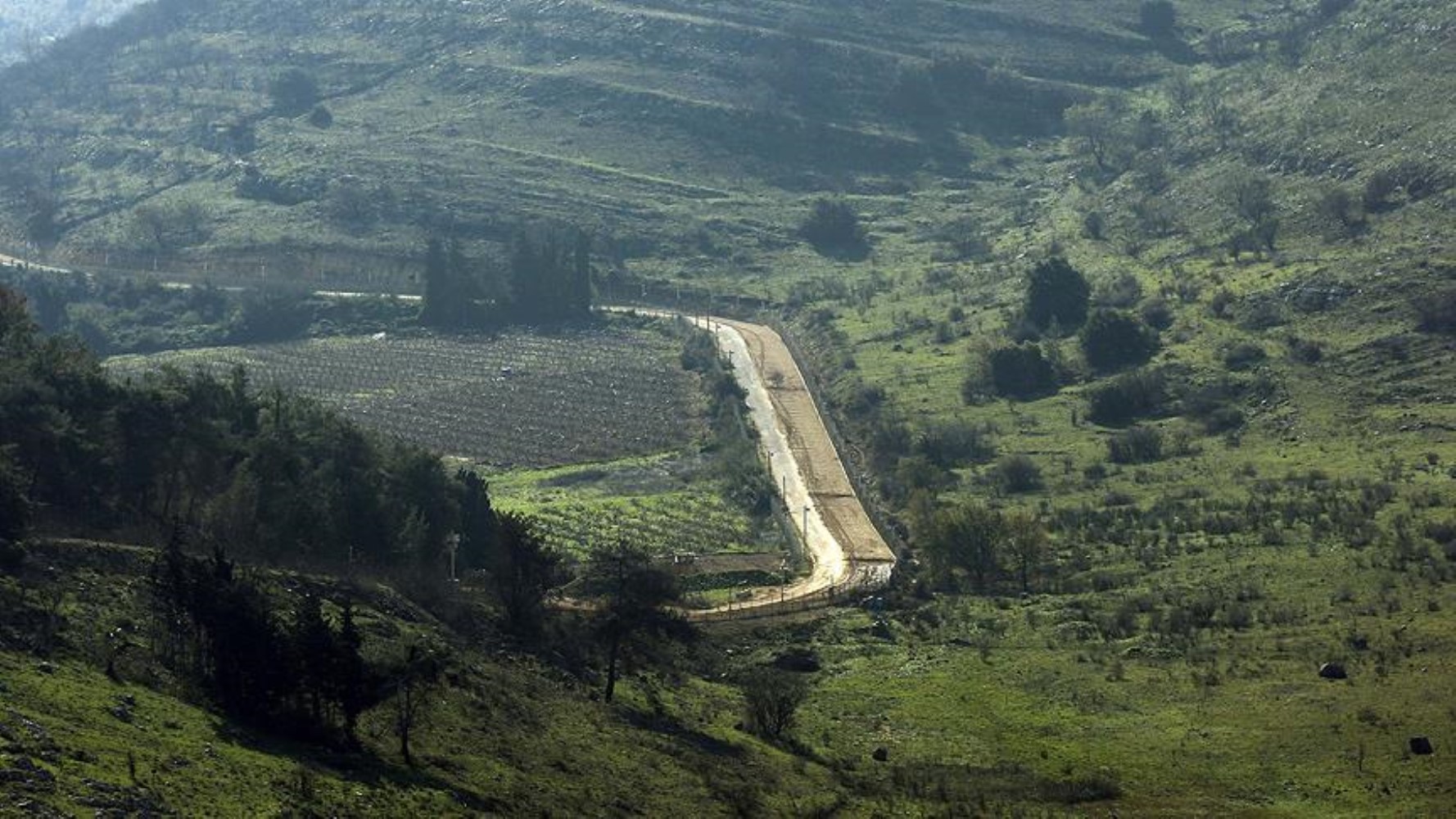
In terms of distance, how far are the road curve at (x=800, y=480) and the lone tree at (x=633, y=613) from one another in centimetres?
1211

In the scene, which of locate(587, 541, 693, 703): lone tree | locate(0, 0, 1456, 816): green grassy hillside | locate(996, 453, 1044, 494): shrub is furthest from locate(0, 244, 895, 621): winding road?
locate(587, 541, 693, 703): lone tree

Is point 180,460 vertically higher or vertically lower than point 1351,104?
lower

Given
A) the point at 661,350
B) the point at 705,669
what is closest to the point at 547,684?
the point at 705,669

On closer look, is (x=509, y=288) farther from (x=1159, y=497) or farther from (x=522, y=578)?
(x=522, y=578)

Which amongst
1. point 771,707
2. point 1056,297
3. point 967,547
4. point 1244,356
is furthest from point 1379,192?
point 771,707

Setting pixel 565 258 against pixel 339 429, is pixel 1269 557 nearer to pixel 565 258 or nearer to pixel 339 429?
pixel 339 429

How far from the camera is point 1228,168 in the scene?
184 m

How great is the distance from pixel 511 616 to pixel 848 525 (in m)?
39.8

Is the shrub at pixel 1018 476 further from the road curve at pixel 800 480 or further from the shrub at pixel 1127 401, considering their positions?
the shrub at pixel 1127 401

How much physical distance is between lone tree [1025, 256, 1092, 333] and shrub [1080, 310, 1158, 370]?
938 cm

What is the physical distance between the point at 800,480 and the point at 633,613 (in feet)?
169

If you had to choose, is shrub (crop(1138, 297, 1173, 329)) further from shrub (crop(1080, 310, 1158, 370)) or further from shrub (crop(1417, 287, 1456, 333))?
shrub (crop(1417, 287, 1456, 333))

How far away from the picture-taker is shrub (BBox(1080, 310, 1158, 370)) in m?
144

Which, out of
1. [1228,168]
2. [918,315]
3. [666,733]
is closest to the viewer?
[666,733]
